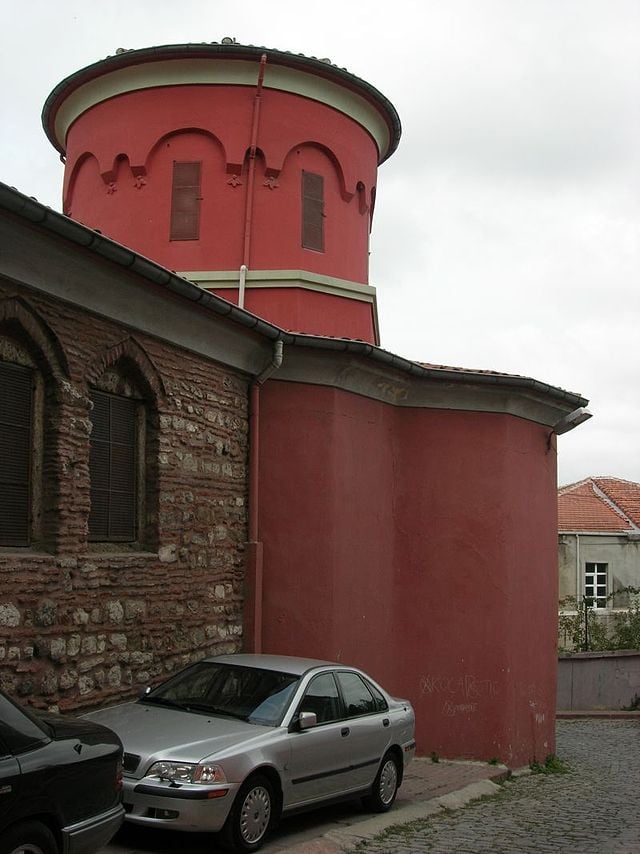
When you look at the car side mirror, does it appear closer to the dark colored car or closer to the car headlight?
the car headlight

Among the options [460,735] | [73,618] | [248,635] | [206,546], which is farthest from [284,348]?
[460,735]

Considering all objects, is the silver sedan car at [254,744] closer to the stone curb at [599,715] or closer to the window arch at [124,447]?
the window arch at [124,447]

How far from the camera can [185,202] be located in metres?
15.5

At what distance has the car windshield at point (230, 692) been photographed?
8750 millimetres

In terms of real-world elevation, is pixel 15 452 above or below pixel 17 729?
above

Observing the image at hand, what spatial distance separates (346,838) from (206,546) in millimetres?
3796

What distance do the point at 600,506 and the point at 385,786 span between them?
2678cm

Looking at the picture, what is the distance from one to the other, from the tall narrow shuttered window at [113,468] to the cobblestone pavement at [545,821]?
3.77 metres

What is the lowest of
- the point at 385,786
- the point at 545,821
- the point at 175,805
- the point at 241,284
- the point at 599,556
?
the point at 545,821

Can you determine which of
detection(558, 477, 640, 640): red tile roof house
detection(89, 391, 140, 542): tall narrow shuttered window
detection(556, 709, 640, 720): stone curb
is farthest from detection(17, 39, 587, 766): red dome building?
detection(558, 477, 640, 640): red tile roof house

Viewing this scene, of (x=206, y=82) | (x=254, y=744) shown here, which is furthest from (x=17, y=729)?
(x=206, y=82)

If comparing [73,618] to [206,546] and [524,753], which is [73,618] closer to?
[206,546]

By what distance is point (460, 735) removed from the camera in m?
13.9

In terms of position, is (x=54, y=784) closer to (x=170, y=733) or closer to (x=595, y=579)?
(x=170, y=733)
